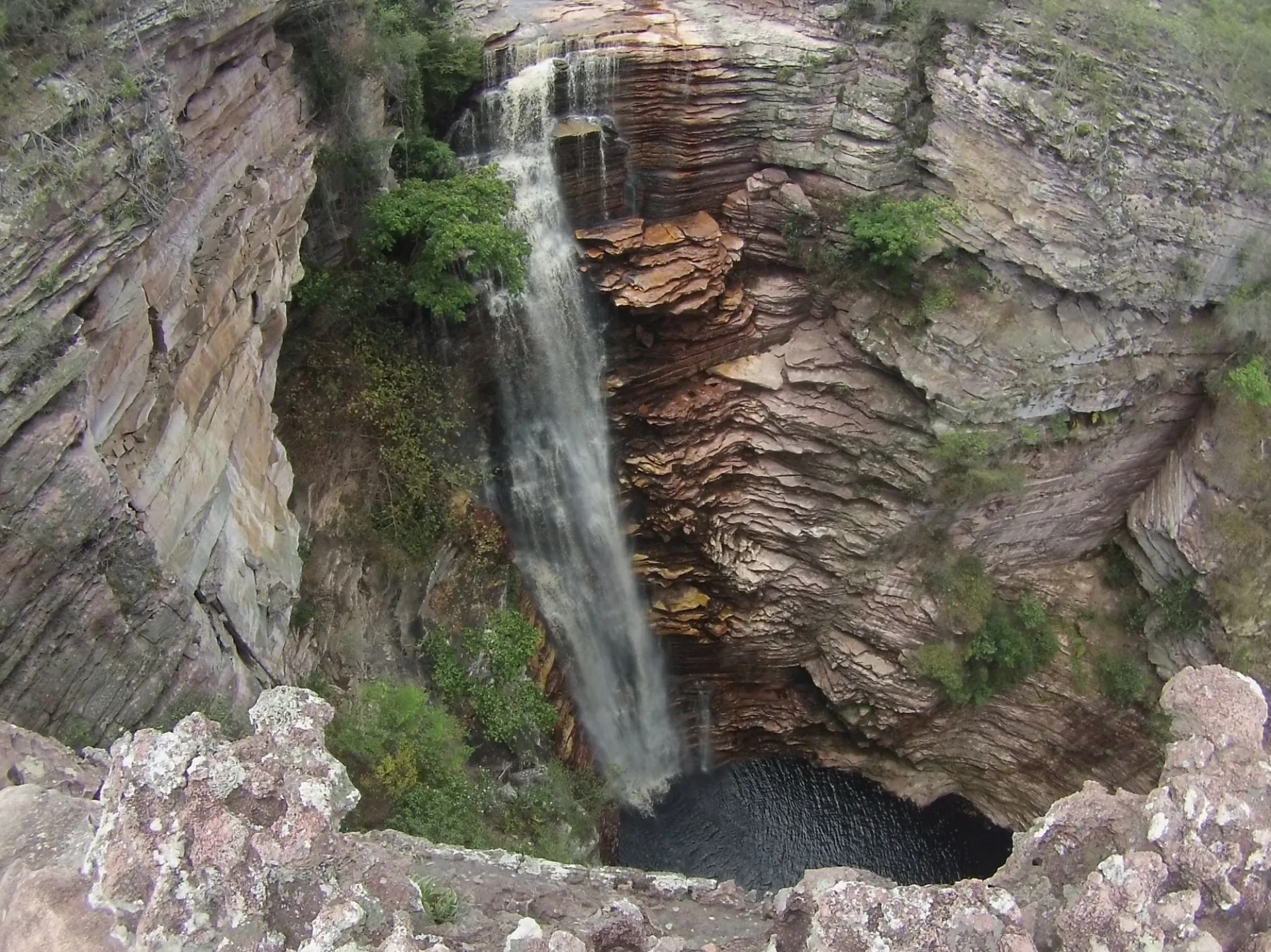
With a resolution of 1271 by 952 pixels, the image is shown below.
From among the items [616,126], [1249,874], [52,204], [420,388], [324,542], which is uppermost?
[52,204]

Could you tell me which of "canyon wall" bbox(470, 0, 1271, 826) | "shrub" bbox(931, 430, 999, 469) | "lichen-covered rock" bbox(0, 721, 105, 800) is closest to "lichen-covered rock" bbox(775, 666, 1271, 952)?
"lichen-covered rock" bbox(0, 721, 105, 800)

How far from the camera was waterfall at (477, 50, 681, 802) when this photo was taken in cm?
1290

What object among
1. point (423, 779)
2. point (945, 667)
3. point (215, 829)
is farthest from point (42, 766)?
point (945, 667)

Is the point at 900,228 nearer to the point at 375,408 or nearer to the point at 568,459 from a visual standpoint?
the point at 568,459

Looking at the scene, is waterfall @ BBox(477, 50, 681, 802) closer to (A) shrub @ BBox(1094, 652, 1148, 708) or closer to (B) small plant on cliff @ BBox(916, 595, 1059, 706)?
(B) small plant on cliff @ BBox(916, 595, 1059, 706)

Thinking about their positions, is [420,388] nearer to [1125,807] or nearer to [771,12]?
[771,12]

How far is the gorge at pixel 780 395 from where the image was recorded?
8.63m

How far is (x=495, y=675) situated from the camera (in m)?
12.2

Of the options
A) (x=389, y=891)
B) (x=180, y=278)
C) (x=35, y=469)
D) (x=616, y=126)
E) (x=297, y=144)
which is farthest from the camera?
(x=616, y=126)

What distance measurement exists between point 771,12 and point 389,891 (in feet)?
45.4

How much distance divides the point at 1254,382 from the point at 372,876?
12813mm

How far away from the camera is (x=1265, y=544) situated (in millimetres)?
12508

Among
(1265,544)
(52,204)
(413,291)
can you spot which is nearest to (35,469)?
(52,204)

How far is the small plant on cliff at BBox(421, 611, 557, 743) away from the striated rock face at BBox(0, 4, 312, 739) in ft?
9.12
